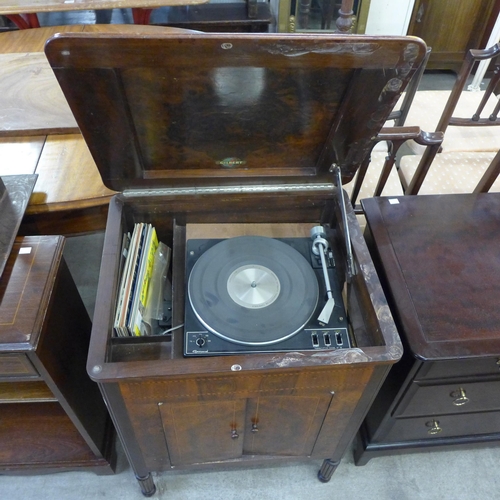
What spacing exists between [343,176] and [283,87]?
1.08 ft

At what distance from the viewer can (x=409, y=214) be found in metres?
1.27

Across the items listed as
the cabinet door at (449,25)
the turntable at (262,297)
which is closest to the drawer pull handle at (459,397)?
the turntable at (262,297)

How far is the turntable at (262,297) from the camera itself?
96cm

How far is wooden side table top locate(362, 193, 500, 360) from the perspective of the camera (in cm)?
103

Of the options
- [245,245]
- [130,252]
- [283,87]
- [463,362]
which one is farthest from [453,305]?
[130,252]

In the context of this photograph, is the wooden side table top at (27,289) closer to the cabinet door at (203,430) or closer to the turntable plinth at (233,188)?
the turntable plinth at (233,188)

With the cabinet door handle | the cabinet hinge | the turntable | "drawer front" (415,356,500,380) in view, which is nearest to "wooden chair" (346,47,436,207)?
the cabinet hinge

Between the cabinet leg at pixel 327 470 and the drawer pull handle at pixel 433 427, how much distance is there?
287 mm

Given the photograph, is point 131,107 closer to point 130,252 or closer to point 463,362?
point 130,252

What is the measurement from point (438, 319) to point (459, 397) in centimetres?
28

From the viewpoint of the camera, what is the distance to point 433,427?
1.32m

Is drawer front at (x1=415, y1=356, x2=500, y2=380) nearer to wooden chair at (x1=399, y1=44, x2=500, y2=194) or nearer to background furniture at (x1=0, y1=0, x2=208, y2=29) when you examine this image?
wooden chair at (x1=399, y1=44, x2=500, y2=194)

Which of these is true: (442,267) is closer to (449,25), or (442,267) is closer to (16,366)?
(16,366)

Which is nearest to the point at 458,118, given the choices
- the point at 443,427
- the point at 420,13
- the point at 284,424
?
the point at 443,427
